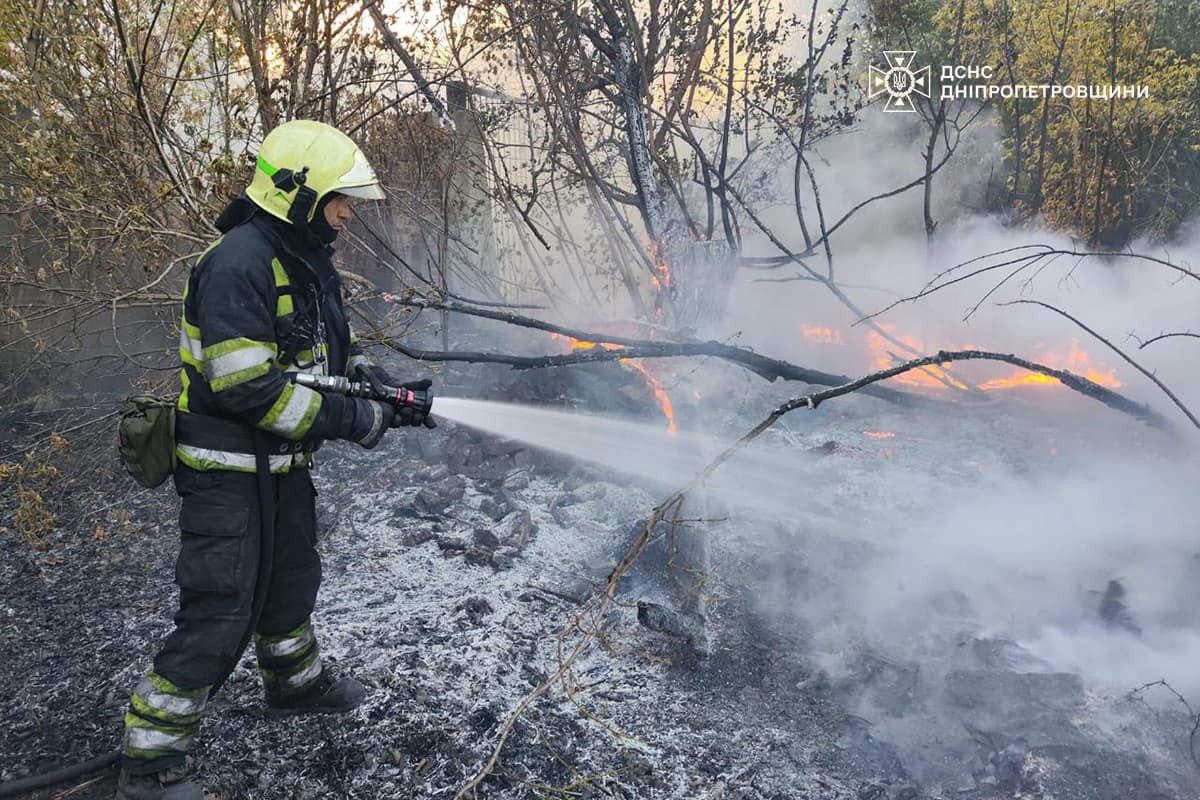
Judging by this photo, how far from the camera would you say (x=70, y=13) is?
4551mm

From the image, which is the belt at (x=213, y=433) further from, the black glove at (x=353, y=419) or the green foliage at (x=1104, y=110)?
the green foliage at (x=1104, y=110)

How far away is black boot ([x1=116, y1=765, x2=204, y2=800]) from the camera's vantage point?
2.51 meters

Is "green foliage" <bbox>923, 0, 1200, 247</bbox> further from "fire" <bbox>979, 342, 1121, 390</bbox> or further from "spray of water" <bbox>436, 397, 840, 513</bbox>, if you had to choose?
"spray of water" <bbox>436, 397, 840, 513</bbox>

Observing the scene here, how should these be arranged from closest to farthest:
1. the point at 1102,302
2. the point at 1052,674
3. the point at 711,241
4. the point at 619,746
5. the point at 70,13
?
1. the point at 619,746
2. the point at 1052,674
3. the point at 70,13
4. the point at 711,241
5. the point at 1102,302

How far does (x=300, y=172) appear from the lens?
8.39 ft

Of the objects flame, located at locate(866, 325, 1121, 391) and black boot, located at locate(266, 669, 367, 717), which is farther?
flame, located at locate(866, 325, 1121, 391)

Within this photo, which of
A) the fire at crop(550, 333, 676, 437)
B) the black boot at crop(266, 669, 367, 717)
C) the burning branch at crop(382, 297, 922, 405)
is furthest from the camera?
the fire at crop(550, 333, 676, 437)

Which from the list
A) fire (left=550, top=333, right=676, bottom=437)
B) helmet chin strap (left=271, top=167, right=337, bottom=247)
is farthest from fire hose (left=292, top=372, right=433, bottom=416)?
fire (left=550, top=333, right=676, bottom=437)

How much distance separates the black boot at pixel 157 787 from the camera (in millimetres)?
2508

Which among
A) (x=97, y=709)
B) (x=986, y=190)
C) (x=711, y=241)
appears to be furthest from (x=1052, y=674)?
(x=986, y=190)

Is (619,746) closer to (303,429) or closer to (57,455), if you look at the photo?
(303,429)

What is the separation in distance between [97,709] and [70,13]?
4.19 metres

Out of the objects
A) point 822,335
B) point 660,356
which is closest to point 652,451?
point 660,356

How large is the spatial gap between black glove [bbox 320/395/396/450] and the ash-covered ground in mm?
1291
